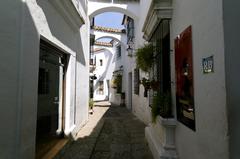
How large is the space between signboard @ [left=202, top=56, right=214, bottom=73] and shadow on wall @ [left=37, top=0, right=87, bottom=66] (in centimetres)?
271

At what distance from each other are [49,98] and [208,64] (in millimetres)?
3299

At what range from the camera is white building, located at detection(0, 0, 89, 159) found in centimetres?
214

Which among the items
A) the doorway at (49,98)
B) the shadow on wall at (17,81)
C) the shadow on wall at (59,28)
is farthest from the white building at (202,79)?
the doorway at (49,98)

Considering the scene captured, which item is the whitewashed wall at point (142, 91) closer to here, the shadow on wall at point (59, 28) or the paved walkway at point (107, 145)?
the paved walkway at point (107, 145)

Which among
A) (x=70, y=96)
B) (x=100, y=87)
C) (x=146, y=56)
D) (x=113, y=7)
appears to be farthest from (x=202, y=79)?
(x=100, y=87)

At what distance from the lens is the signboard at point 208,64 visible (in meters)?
1.72

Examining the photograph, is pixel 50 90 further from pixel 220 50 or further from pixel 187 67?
pixel 220 50

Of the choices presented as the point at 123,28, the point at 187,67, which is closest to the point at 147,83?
the point at 187,67

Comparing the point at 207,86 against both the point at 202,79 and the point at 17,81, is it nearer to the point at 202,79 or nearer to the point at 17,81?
the point at 202,79

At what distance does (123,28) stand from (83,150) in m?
11.2

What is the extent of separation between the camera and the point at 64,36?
4.32m

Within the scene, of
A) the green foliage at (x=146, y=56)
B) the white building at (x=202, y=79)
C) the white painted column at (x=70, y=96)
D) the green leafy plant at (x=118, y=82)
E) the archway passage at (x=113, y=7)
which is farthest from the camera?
the green leafy plant at (x=118, y=82)

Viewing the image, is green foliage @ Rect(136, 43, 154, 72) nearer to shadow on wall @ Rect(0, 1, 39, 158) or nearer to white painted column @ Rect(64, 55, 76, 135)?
white painted column @ Rect(64, 55, 76, 135)

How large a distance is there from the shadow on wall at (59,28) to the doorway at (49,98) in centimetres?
33
